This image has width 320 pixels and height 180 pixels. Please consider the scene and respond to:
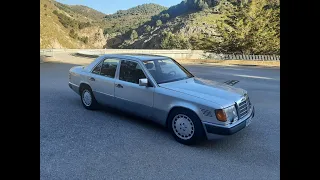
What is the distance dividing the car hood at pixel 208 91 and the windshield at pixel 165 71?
157mm

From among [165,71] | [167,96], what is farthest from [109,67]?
[167,96]

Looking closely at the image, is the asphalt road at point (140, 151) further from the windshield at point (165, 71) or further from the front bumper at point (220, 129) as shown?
the windshield at point (165, 71)

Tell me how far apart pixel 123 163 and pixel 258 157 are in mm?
1672

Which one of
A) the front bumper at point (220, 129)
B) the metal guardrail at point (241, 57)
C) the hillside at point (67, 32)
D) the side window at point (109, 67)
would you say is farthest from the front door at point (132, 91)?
the hillside at point (67, 32)

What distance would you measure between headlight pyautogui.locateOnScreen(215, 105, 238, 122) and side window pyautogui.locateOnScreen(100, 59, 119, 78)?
2.06 meters

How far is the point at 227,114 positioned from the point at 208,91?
1.74ft

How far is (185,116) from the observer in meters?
3.59

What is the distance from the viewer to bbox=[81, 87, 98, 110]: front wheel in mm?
5051

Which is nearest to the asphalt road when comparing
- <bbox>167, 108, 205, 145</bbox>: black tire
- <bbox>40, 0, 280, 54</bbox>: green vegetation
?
<bbox>167, 108, 205, 145</bbox>: black tire

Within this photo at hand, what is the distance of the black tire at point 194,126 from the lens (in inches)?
137
